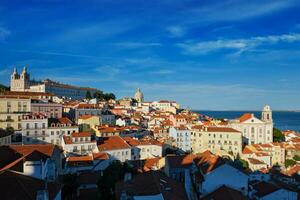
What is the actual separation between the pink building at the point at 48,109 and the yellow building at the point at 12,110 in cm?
230

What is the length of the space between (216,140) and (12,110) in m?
40.4

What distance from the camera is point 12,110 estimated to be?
57.9 m

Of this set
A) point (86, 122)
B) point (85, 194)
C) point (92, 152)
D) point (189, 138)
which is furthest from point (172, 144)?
point (85, 194)

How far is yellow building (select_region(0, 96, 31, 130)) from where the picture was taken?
56.0 metres

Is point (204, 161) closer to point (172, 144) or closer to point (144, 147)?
point (144, 147)

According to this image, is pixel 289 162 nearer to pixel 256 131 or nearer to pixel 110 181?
pixel 256 131

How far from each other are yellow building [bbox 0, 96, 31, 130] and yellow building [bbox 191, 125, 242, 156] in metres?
35.0

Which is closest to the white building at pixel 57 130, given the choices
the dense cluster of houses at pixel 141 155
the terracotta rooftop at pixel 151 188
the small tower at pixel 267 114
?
the dense cluster of houses at pixel 141 155

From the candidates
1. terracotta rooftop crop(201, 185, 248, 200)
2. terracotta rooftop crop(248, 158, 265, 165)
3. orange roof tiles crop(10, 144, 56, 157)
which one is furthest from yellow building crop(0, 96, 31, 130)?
terracotta rooftop crop(201, 185, 248, 200)

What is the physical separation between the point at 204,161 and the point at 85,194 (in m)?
12.4

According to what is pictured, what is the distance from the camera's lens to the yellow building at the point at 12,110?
5600cm

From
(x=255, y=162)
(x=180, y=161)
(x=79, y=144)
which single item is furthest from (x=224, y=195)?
(x=255, y=162)

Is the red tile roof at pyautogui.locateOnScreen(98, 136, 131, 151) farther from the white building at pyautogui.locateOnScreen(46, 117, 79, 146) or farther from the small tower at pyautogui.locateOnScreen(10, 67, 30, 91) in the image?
the small tower at pyautogui.locateOnScreen(10, 67, 30, 91)

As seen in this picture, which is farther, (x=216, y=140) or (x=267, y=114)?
(x=267, y=114)
